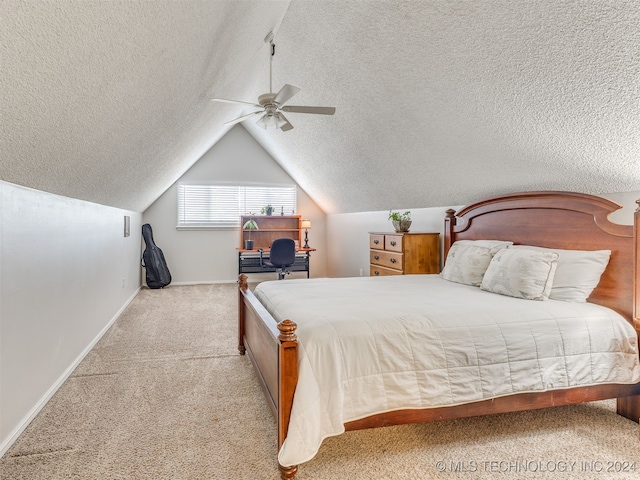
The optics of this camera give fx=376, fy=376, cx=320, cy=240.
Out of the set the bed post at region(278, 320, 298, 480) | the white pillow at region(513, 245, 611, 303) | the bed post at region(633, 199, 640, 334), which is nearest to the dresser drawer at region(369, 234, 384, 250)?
the white pillow at region(513, 245, 611, 303)

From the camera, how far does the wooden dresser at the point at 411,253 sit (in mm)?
3777

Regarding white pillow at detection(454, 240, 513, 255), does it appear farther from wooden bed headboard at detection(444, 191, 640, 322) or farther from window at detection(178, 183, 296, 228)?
window at detection(178, 183, 296, 228)

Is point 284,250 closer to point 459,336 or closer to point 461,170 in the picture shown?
point 461,170

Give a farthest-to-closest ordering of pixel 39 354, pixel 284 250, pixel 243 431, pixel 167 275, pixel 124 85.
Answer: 1. pixel 167 275
2. pixel 284 250
3. pixel 39 354
4. pixel 243 431
5. pixel 124 85

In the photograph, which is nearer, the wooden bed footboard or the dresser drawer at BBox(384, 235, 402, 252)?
the wooden bed footboard

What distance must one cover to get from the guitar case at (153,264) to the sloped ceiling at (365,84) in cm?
247

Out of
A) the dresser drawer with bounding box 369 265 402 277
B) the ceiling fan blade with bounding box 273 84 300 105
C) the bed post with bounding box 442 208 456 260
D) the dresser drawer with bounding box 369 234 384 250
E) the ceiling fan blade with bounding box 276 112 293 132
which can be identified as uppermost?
the ceiling fan blade with bounding box 273 84 300 105

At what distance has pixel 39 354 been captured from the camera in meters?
2.18

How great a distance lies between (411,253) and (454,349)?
2054mm

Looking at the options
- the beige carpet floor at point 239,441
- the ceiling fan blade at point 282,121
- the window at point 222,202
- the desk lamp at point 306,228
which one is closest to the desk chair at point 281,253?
the desk lamp at point 306,228

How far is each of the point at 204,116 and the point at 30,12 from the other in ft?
9.39

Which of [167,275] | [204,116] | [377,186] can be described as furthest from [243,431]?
[167,275]

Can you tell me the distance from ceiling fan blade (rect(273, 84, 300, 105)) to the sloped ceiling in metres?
0.45

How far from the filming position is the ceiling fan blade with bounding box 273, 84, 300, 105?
275cm
